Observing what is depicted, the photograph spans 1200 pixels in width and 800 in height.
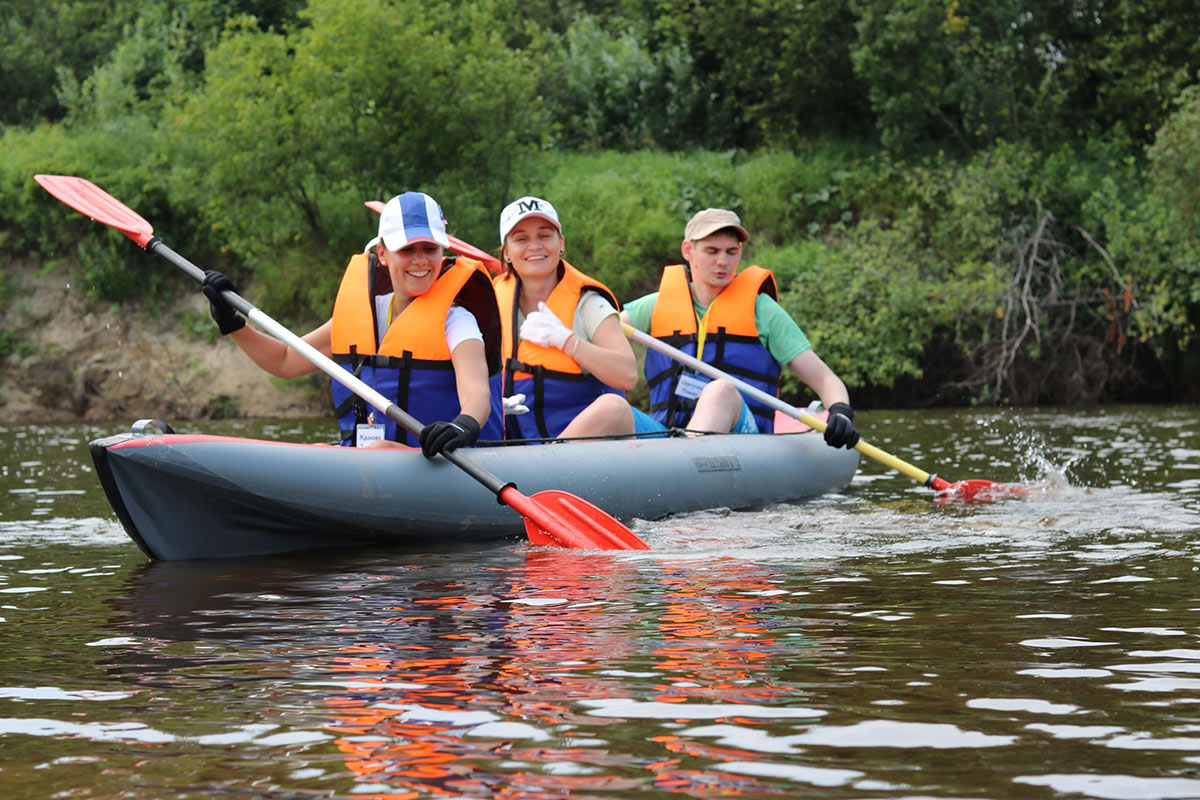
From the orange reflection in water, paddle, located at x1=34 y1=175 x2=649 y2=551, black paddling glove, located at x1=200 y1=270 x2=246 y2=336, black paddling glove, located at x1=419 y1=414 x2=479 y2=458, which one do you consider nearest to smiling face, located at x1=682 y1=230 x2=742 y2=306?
paddle, located at x1=34 y1=175 x2=649 y2=551

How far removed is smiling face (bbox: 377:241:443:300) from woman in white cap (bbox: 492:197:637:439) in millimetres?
684

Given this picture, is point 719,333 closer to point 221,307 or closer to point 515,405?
point 515,405

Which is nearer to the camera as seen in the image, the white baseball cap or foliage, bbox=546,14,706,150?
the white baseball cap

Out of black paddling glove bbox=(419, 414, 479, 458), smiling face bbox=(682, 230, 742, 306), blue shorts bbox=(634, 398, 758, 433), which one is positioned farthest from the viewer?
smiling face bbox=(682, 230, 742, 306)

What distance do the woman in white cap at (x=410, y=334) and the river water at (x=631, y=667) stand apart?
0.50 meters

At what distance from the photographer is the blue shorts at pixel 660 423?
6.34 meters

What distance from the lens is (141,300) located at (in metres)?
18.3

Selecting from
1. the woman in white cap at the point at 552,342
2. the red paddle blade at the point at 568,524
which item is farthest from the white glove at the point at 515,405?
the red paddle blade at the point at 568,524

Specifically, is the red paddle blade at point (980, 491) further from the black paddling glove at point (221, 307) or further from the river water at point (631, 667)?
the black paddling glove at point (221, 307)

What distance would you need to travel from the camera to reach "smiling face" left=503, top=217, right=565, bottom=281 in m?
5.87

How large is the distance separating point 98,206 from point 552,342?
1.87 meters

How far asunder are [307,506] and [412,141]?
1262 centimetres

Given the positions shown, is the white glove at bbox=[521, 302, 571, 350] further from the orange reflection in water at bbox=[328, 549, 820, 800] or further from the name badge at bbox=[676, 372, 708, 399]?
the orange reflection in water at bbox=[328, 549, 820, 800]

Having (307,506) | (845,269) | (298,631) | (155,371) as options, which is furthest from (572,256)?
(298,631)
